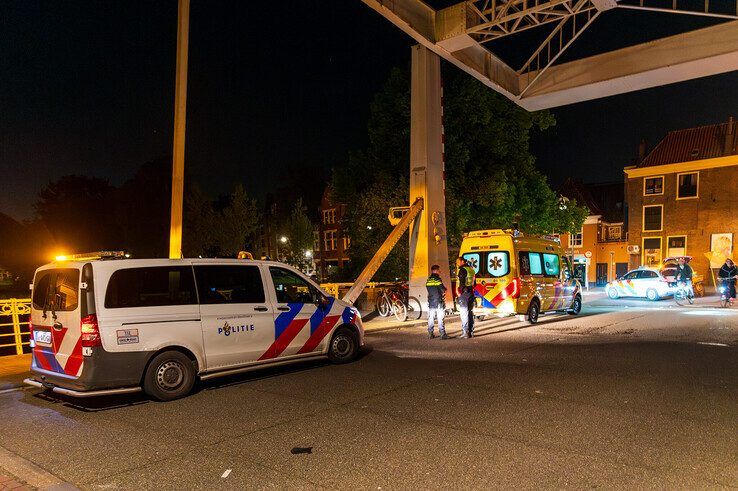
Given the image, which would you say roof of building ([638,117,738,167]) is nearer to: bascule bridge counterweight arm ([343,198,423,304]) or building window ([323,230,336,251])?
bascule bridge counterweight arm ([343,198,423,304])

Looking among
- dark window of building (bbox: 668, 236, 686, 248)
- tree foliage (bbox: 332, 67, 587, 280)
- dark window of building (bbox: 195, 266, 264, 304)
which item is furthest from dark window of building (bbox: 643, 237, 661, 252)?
dark window of building (bbox: 195, 266, 264, 304)

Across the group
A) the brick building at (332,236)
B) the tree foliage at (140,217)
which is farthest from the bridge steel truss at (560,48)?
the brick building at (332,236)

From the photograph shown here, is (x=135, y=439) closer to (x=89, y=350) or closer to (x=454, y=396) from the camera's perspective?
(x=89, y=350)

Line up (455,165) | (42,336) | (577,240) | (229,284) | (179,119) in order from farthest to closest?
(577,240) < (455,165) < (179,119) < (229,284) < (42,336)

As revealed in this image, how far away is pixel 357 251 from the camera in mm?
25141

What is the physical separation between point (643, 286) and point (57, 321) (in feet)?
78.6

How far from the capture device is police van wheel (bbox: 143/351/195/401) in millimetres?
6574

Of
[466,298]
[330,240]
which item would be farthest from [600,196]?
[466,298]

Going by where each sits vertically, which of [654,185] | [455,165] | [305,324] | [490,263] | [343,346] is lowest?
[343,346]

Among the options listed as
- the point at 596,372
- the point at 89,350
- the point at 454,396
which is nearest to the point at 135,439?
the point at 89,350

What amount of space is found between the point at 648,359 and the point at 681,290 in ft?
48.4

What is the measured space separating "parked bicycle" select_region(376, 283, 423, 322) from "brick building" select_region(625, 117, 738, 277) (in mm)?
27687

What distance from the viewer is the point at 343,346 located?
9.01 meters

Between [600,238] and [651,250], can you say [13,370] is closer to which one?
[651,250]
